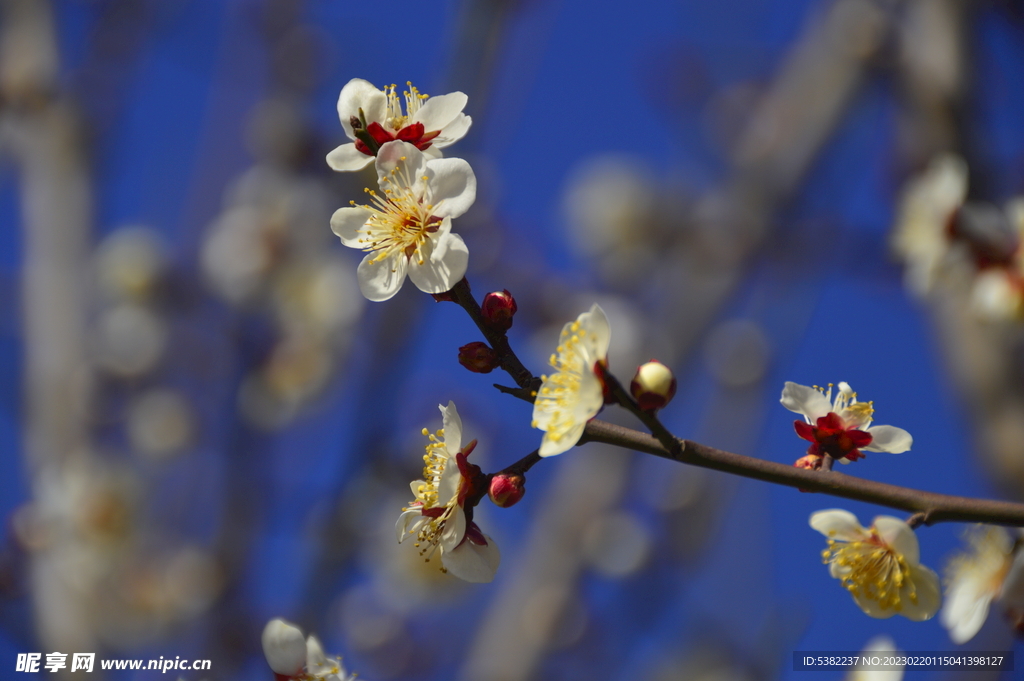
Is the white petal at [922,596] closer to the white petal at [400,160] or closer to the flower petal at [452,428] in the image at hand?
the flower petal at [452,428]

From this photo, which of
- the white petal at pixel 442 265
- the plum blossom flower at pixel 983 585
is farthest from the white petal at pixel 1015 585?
the white petal at pixel 442 265

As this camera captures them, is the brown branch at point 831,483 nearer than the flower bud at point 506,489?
Yes

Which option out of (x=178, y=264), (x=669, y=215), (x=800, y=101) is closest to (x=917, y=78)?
(x=800, y=101)

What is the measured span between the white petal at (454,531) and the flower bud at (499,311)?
0.21 meters

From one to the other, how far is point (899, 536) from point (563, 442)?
1.27ft

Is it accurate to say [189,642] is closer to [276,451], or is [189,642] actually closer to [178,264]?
[276,451]

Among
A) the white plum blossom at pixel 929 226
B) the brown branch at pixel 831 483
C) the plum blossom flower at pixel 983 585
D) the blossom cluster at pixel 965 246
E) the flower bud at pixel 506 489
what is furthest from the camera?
the white plum blossom at pixel 929 226

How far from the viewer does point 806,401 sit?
0.96 meters

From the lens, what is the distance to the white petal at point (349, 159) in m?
0.92

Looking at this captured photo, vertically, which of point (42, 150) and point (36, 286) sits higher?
point (42, 150)

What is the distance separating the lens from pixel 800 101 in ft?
11.0

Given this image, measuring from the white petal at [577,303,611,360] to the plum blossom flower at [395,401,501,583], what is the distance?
0.17m

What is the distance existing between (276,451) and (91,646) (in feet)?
4.21

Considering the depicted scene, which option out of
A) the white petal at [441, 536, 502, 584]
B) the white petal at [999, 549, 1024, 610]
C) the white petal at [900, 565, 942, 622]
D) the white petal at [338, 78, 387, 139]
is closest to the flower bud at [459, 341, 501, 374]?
the white petal at [441, 536, 502, 584]
